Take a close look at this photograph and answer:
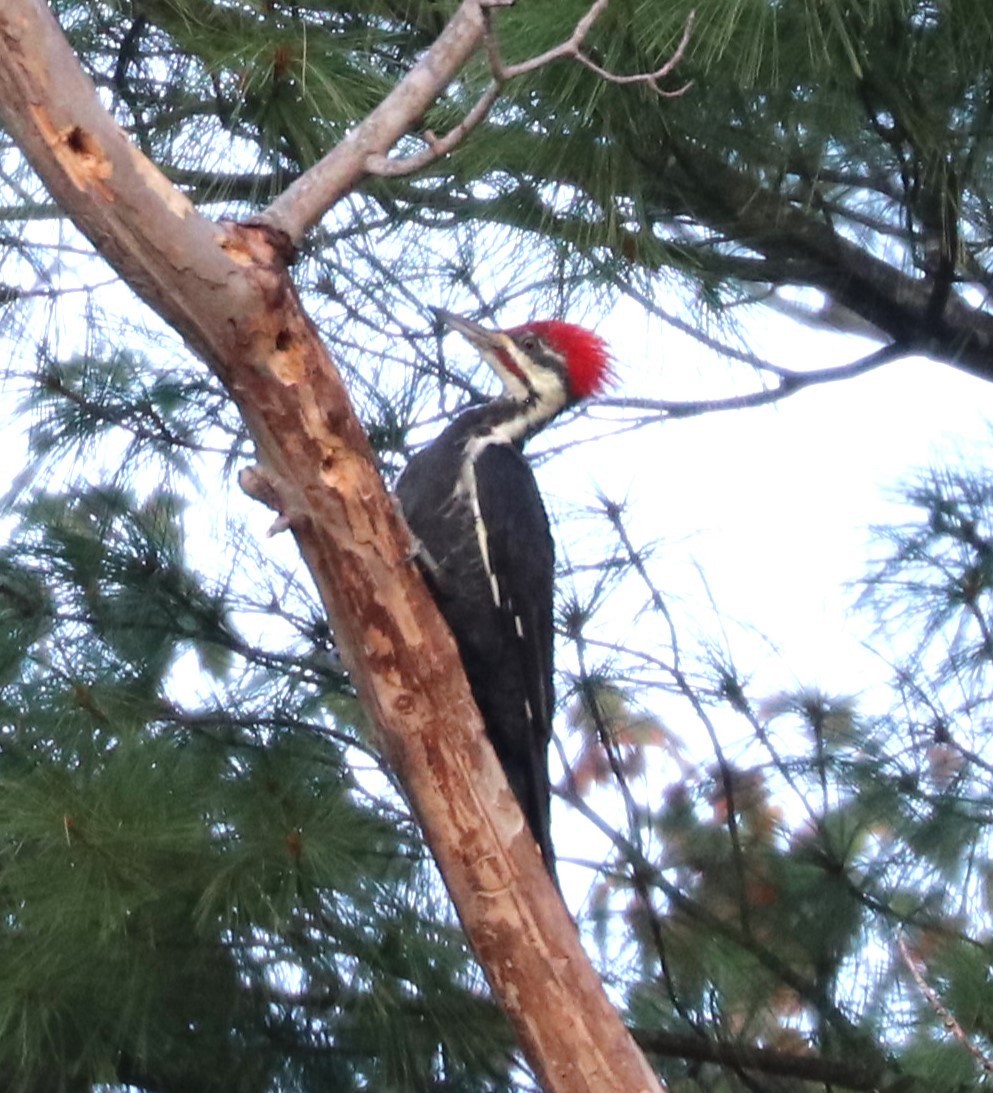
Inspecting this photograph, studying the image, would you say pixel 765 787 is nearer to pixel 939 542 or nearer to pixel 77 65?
pixel 939 542

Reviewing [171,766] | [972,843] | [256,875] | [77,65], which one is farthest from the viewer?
[972,843]

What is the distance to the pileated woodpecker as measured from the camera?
7.33ft

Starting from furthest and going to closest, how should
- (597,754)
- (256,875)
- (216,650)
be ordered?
(597,754) → (216,650) → (256,875)

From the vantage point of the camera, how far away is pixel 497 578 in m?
2.25

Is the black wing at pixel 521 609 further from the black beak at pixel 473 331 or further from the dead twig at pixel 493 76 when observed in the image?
the dead twig at pixel 493 76

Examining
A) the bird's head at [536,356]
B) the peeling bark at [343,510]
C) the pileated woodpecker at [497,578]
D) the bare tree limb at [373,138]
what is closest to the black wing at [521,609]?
the pileated woodpecker at [497,578]

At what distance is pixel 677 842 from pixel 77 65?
1.49m

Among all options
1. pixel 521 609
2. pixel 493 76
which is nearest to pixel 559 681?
pixel 521 609

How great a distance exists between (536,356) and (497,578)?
1.35 feet

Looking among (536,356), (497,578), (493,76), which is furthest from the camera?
(536,356)

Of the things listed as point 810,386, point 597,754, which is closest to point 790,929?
point 597,754

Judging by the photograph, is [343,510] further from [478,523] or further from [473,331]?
[473,331]

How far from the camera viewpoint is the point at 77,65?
1.59m

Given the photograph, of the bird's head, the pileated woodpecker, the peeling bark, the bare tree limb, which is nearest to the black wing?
the pileated woodpecker
